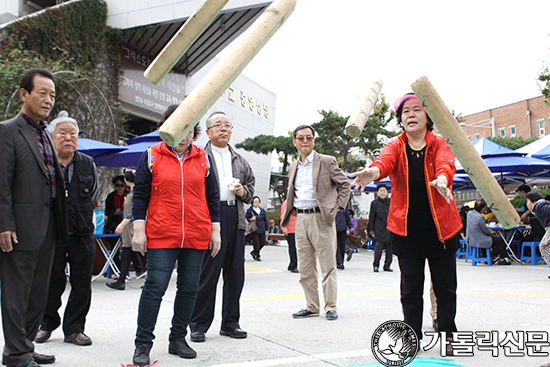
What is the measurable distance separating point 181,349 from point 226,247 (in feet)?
3.40

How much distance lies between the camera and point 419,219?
11.3 ft

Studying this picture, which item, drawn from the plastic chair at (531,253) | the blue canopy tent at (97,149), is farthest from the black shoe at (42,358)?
the plastic chair at (531,253)

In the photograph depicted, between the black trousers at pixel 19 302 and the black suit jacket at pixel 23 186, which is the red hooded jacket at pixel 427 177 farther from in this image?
the black trousers at pixel 19 302

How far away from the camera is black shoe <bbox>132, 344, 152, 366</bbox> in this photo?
3.21 m

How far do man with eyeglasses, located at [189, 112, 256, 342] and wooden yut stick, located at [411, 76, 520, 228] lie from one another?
78.2 inches

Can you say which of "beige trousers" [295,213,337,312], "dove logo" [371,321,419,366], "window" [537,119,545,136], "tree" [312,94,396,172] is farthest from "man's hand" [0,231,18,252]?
"window" [537,119,545,136]

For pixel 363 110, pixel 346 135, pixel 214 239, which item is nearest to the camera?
pixel 363 110

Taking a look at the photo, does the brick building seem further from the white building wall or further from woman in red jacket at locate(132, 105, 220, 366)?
woman in red jacket at locate(132, 105, 220, 366)

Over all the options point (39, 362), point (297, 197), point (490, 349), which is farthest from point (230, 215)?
point (490, 349)

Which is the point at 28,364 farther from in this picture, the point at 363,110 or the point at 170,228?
the point at 363,110

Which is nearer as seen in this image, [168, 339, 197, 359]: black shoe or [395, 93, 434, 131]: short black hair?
[168, 339, 197, 359]: black shoe

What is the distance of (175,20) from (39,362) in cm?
1477

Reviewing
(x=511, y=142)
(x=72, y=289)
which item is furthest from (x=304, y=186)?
(x=511, y=142)

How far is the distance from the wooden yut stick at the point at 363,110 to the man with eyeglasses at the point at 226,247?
73.4 inches
